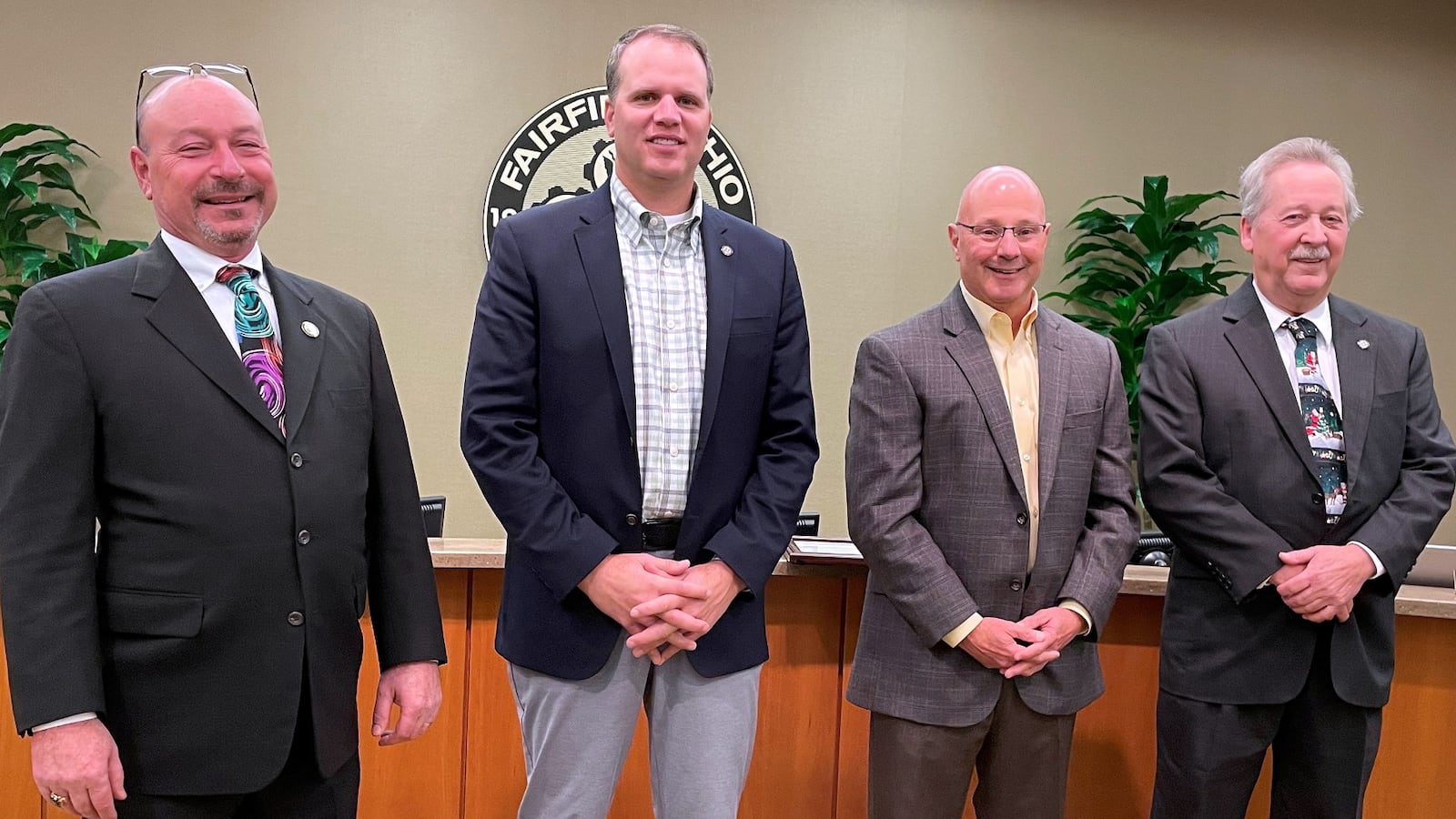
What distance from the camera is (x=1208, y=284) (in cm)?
471

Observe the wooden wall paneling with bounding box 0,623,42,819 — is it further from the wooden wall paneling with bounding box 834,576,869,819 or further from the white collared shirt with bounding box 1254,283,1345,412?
the white collared shirt with bounding box 1254,283,1345,412

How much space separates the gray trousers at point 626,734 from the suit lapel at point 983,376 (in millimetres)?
657

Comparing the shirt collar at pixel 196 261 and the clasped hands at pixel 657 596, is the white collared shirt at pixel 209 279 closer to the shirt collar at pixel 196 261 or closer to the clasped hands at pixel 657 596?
the shirt collar at pixel 196 261

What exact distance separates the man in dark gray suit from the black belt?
41.1 inches

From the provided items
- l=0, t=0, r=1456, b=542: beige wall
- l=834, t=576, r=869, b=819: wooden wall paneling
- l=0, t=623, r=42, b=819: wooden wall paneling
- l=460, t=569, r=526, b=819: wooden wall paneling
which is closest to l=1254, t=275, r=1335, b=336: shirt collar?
l=834, t=576, r=869, b=819: wooden wall paneling

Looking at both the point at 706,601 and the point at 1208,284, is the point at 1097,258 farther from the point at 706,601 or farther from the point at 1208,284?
the point at 706,601

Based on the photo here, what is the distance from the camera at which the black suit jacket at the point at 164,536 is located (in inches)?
58.3

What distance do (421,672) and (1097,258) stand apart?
388cm

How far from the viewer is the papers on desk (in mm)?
Result: 2570

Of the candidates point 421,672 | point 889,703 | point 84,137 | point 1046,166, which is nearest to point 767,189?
point 1046,166

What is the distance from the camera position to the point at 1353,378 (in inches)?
94.5

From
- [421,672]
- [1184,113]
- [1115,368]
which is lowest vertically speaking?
[421,672]

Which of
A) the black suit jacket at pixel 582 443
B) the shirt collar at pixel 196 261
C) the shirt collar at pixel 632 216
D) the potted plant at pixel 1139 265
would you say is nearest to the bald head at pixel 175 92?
the shirt collar at pixel 196 261

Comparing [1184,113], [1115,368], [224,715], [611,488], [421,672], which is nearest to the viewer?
[224,715]
